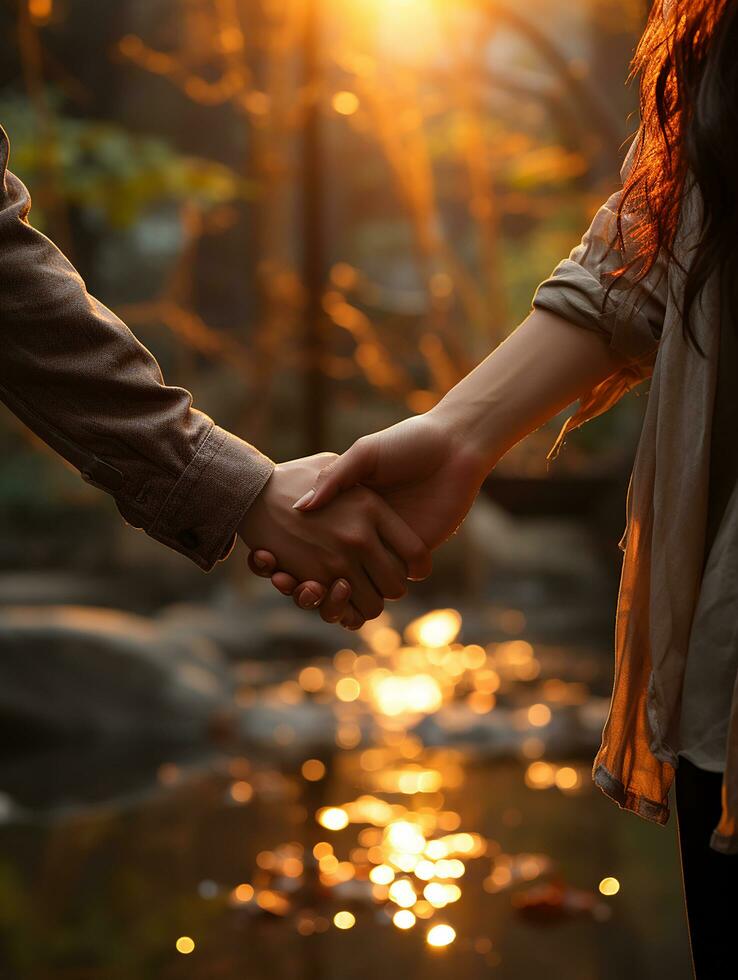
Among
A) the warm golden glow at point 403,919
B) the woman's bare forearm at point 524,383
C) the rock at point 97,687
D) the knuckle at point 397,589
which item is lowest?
the rock at point 97,687

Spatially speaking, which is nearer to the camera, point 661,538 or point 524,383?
point 661,538

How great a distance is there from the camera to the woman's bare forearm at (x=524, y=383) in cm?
119

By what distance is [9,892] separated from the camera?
7.96 feet

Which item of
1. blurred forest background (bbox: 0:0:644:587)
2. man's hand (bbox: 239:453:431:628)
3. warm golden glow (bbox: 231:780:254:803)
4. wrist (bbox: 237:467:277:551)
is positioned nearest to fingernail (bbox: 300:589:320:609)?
man's hand (bbox: 239:453:431:628)

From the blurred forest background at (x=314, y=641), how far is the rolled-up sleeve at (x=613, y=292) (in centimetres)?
17

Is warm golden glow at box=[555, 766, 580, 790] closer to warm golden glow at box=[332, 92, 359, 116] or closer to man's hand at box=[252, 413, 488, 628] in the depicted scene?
man's hand at box=[252, 413, 488, 628]

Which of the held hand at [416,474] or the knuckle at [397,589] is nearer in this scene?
the held hand at [416,474]

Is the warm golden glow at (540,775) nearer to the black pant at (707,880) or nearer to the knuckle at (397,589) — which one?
the knuckle at (397,589)

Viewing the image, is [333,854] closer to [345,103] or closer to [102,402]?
[102,402]

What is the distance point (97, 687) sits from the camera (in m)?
3.78

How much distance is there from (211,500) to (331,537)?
7.4 inches

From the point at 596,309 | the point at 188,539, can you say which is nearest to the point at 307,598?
the point at 188,539

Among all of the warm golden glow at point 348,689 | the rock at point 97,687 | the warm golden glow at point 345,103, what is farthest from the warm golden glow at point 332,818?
the warm golden glow at point 345,103

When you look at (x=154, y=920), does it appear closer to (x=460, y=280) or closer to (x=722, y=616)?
(x=722, y=616)
